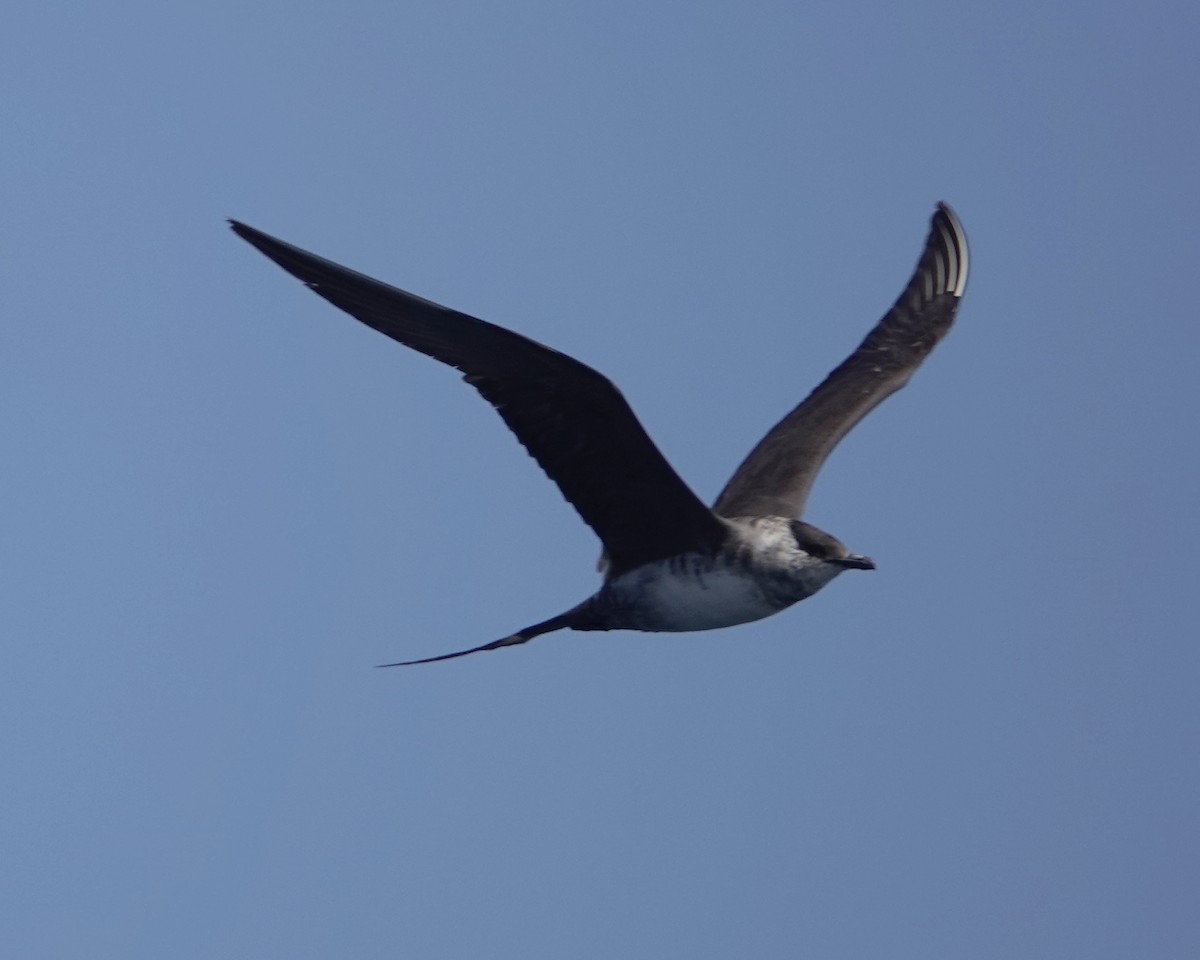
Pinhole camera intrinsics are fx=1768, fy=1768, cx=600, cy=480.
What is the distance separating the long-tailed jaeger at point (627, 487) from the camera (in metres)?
8.74

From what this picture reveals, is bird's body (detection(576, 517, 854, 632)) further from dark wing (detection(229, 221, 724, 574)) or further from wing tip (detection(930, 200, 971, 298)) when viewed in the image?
wing tip (detection(930, 200, 971, 298))

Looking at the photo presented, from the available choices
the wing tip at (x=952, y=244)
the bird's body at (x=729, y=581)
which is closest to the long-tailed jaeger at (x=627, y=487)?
the bird's body at (x=729, y=581)

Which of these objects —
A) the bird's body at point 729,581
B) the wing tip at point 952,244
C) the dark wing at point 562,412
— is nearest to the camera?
the dark wing at point 562,412

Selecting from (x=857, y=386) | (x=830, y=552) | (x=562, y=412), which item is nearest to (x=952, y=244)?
(x=857, y=386)

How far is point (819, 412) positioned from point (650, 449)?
333cm

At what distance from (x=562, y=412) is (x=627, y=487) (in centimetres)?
69

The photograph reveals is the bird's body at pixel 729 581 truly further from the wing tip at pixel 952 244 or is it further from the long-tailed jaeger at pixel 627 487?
the wing tip at pixel 952 244

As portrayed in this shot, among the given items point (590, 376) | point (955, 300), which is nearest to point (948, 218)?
point (955, 300)

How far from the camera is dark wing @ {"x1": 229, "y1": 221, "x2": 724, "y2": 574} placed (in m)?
8.67

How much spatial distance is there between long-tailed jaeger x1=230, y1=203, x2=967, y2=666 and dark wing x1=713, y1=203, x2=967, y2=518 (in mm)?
19

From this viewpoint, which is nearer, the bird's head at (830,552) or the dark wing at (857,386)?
the bird's head at (830,552)

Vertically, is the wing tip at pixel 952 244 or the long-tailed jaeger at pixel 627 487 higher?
the wing tip at pixel 952 244

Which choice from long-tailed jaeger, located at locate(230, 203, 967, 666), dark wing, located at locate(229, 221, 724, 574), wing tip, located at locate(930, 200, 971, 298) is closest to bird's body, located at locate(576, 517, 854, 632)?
long-tailed jaeger, located at locate(230, 203, 967, 666)

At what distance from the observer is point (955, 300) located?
13422mm
